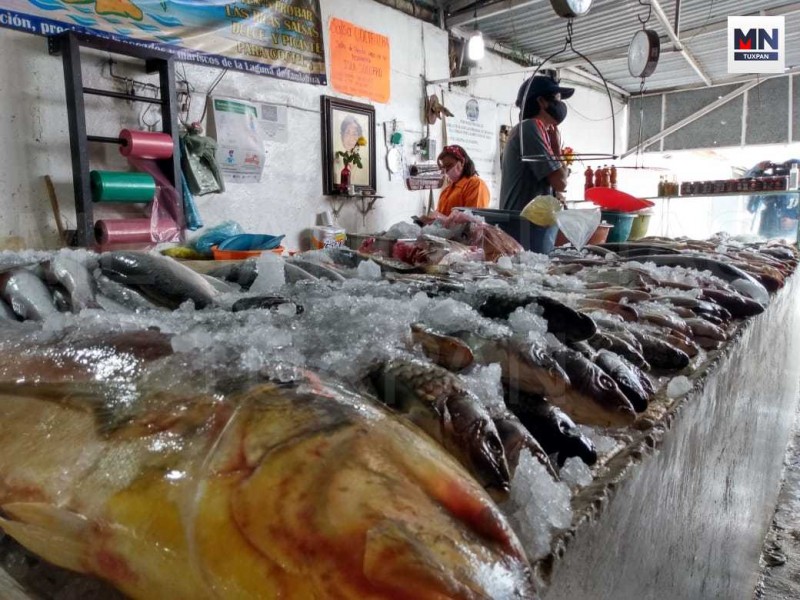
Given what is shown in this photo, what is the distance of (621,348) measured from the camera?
154cm

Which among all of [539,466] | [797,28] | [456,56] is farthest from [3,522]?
[797,28]

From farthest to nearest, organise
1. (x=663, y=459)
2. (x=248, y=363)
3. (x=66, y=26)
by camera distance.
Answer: (x=66, y=26), (x=663, y=459), (x=248, y=363)

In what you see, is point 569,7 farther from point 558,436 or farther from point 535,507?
point 535,507

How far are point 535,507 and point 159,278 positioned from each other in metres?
1.28

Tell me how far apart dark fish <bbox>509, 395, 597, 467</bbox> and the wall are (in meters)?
4.64

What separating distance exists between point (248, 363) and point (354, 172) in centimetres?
663

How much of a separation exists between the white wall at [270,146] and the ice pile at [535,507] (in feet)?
15.6

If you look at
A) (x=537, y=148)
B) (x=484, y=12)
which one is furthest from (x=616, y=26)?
(x=537, y=148)

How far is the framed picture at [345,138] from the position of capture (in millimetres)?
6773

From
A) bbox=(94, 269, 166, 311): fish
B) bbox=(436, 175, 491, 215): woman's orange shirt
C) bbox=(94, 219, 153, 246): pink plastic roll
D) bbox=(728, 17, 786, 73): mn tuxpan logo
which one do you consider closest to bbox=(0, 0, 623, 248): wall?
bbox=(94, 219, 153, 246): pink plastic roll

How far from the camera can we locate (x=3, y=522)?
25.4 inches

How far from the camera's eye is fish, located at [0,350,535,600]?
485 mm

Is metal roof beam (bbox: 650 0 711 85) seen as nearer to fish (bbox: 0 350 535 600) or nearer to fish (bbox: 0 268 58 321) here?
fish (bbox: 0 268 58 321)

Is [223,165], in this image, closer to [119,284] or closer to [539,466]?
[119,284]
